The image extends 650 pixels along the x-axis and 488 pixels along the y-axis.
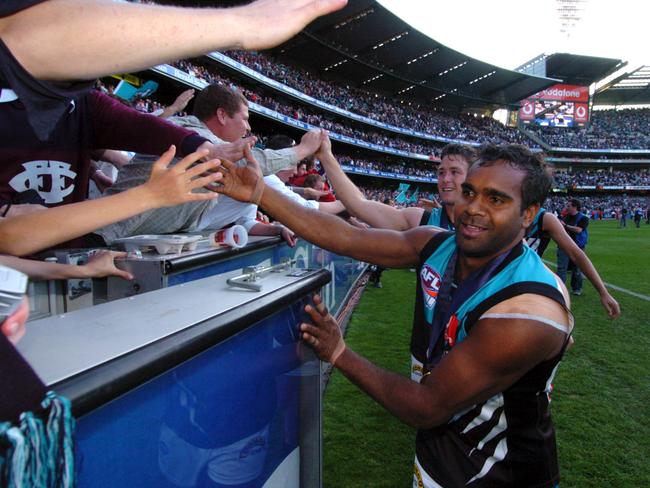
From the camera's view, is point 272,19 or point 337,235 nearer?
point 272,19

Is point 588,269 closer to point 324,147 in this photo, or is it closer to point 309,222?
point 324,147

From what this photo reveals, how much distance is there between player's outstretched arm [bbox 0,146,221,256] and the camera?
1.27m

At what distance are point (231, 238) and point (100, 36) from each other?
1.53 meters

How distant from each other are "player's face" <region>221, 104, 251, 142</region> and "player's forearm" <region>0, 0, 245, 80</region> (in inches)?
84.5

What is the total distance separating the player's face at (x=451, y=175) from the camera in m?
3.88

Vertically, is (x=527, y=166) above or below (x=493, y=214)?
above

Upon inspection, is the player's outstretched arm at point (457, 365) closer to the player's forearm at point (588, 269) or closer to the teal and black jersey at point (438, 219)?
the teal and black jersey at point (438, 219)

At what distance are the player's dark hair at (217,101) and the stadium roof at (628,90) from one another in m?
74.8

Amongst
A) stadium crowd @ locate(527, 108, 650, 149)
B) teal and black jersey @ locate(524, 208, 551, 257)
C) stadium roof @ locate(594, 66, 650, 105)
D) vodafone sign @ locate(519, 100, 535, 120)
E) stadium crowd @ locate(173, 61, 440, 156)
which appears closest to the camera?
teal and black jersey @ locate(524, 208, 551, 257)

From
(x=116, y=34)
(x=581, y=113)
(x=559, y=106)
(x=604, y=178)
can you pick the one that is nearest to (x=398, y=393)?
(x=116, y=34)

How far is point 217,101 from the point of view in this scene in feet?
9.85

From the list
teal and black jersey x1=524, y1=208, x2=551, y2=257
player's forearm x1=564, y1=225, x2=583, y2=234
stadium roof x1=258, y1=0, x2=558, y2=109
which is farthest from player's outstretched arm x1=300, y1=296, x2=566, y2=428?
stadium roof x1=258, y1=0, x2=558, y2=109

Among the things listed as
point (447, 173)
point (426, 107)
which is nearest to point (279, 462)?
point (447, 173)

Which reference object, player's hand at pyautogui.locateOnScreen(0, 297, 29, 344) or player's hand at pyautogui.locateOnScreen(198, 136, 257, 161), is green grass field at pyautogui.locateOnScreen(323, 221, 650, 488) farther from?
player's hand at pyautogui.locateOnScreen(0, 297, 29, 344)
